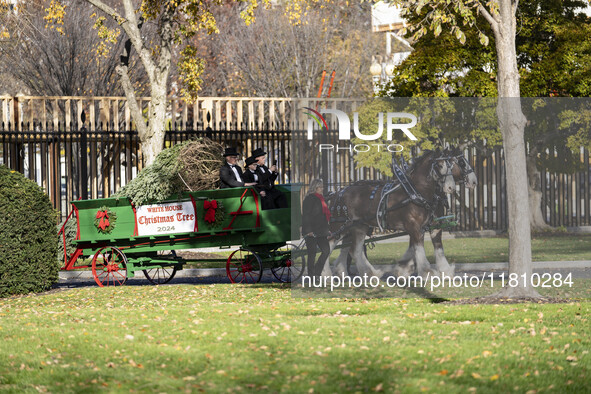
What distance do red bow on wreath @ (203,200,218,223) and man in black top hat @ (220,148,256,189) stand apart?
0.54 metres

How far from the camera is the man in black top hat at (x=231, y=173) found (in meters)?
14.2

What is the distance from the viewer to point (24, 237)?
13508 mm

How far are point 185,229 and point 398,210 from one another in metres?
3.82

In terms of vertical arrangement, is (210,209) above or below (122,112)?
below

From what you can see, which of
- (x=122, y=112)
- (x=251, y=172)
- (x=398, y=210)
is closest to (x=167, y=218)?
(x=251, y=172)

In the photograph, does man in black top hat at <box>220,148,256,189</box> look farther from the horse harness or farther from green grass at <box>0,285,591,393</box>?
green grass at <box>0,285,591,393</box>

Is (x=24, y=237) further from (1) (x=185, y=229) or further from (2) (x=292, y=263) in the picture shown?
(2) (x=292, y=263)

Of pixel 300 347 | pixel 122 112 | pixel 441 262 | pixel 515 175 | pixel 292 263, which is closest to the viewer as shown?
pixel 300 347

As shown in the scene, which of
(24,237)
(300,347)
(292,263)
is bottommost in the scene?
(300,347)

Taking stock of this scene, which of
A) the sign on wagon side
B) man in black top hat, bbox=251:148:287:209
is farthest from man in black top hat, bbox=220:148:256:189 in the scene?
the sign on wagon side

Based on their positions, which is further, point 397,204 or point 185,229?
point 185,229

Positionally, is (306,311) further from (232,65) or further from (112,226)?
(232,65)

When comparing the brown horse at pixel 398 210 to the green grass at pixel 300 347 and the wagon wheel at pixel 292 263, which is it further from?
the wagon wheel at pixel 292 263

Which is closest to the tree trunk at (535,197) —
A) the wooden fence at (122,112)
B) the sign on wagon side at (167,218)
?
the wooden fence at (122,112)
